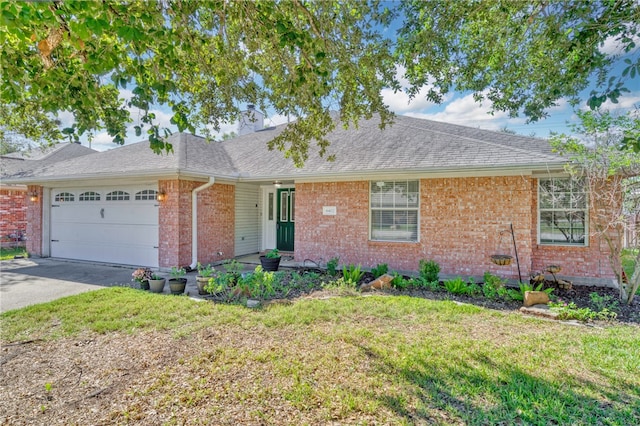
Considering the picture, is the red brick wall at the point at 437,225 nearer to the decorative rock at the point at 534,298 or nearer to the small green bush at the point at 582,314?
the decorative rock at the point at 534,298

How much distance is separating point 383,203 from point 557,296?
426 centimetres

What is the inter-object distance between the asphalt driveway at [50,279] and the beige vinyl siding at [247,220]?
2.82m

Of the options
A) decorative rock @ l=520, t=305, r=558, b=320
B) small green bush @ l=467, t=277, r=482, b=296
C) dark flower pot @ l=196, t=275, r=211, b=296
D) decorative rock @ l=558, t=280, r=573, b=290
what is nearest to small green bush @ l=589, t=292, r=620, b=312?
decorative rock @ l=558, t=280, r=573, b=290

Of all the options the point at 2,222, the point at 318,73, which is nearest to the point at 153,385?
the point at 318,73

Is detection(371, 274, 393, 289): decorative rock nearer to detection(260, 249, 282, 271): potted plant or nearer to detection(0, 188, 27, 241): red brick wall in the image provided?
detection(260, 249, 282, 271): potted plant

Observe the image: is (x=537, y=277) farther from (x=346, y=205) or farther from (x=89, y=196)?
(x=89, y=196)

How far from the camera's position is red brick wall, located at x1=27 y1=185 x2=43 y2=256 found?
1166cm

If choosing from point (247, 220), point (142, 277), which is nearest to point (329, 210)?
point (247, 220)

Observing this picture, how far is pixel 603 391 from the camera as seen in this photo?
3318 mm

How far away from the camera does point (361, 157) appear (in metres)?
9.29

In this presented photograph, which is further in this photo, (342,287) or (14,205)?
(14,205)

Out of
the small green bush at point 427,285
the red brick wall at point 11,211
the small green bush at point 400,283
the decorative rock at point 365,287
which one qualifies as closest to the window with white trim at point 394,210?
the small green bush at point 427,285

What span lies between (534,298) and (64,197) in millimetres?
13595

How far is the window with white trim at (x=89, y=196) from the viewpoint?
34.8 ft
